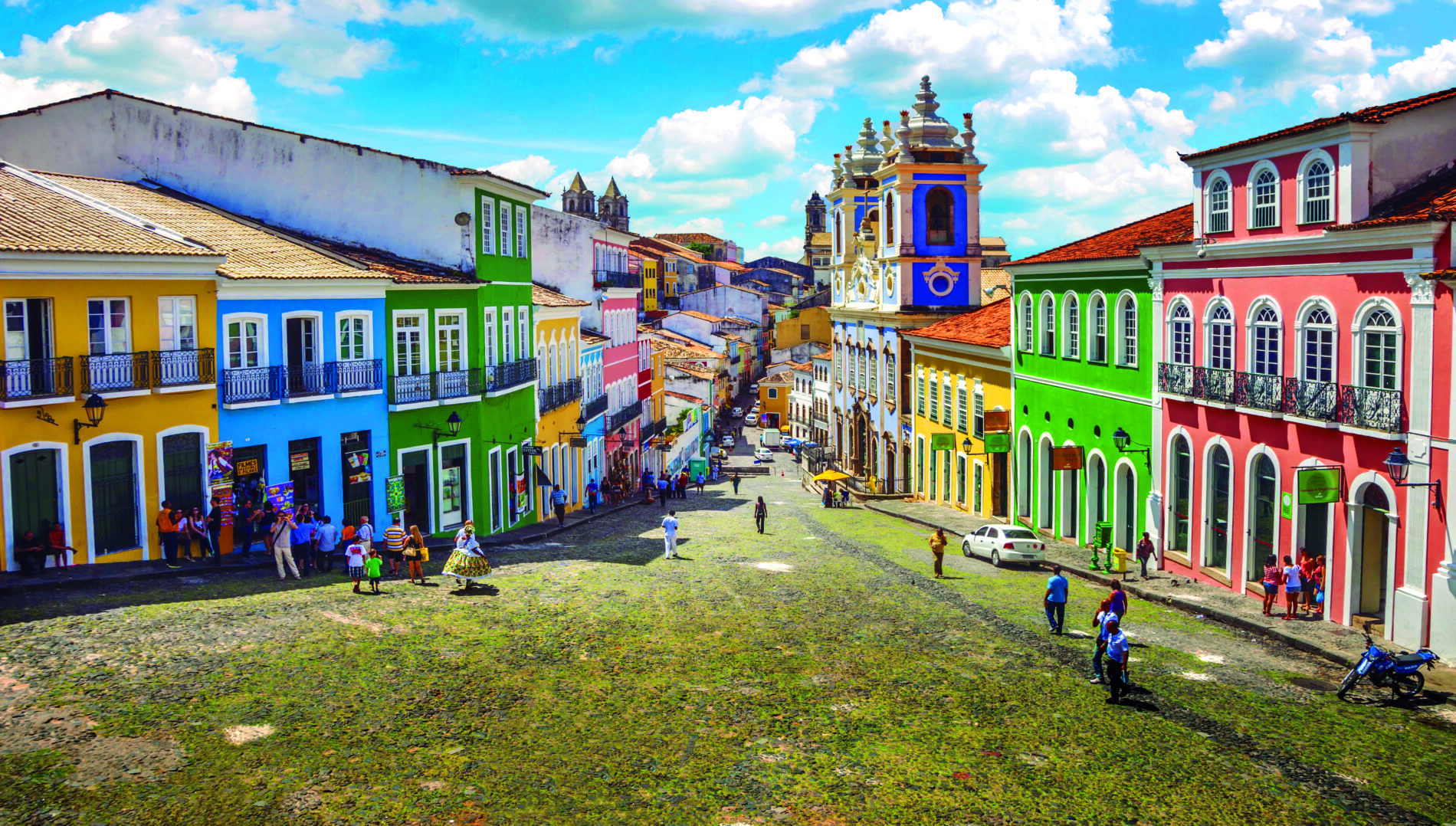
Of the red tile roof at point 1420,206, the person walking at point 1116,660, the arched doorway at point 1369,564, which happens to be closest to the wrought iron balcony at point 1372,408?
the arched doorway at point 1369,564

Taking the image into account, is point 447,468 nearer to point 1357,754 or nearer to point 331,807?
point 331,807

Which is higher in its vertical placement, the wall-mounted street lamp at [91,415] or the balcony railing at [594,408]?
the wall-mounted street lamp at [91,415]

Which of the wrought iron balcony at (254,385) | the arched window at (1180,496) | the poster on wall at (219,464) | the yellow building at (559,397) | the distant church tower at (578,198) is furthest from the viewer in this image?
the distant church tower at (578,198)

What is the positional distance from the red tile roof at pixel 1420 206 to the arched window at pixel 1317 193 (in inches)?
29.7

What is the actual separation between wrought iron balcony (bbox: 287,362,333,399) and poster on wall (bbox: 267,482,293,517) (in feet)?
6.49

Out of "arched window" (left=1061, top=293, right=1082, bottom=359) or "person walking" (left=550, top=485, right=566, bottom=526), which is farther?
"person walking" (left=550, top=485, right=566, bottom=526)

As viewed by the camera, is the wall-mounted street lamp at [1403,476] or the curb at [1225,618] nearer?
the wall-mounted street lamp at [1403,476]

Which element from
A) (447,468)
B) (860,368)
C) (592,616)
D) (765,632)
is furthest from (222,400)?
(860,368)

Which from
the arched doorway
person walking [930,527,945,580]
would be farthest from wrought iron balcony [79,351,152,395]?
the arched doorway

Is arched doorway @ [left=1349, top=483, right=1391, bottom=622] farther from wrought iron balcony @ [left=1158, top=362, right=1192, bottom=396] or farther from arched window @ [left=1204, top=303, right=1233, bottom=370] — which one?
wrought iron balcony @ [left=1158, top=362, right=1192, bottom=396]

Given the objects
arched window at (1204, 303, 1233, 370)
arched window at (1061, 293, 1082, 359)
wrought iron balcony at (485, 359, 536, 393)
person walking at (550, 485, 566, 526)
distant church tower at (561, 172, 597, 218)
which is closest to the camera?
arched window at (1204, 303, 1233, 370)

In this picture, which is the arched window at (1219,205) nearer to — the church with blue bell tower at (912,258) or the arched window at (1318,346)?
the arched window at (1318,346)

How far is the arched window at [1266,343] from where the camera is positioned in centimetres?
2389

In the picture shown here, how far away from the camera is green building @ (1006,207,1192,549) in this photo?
2955cm
